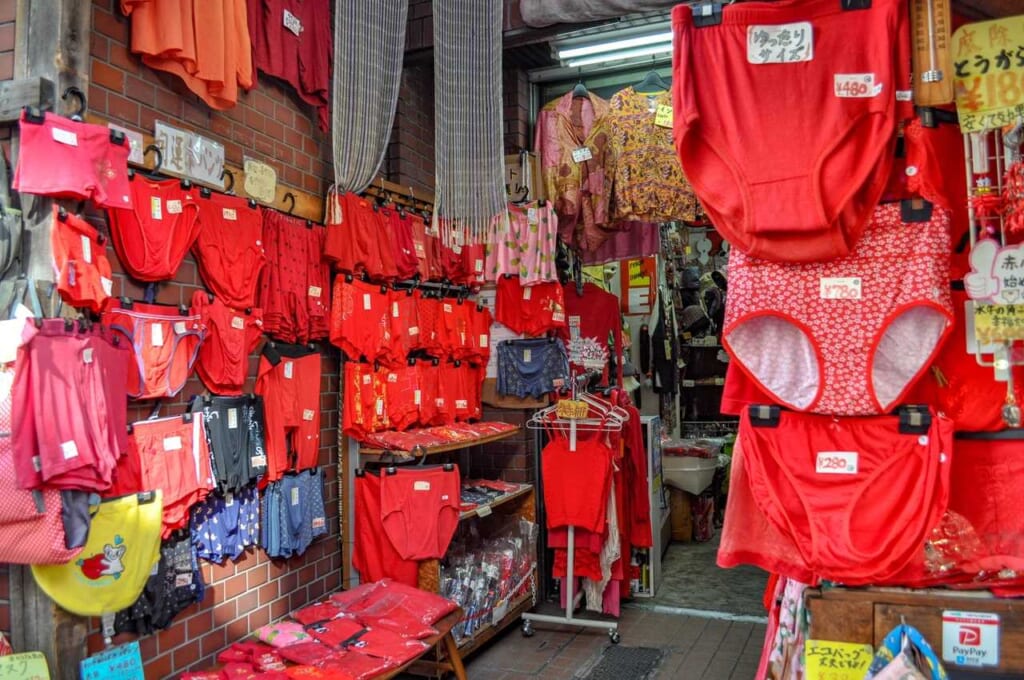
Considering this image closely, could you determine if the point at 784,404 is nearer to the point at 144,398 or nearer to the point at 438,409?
the point at 144,398

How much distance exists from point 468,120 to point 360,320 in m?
1.24

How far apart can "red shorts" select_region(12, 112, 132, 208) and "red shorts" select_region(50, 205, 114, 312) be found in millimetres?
97

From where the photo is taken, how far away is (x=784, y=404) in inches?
88.7

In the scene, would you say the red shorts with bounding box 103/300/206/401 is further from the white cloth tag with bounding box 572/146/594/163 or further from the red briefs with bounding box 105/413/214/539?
the white cloth tag with bounding box 572/146/594/163

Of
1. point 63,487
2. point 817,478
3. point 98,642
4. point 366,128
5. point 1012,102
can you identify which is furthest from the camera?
point 366,128

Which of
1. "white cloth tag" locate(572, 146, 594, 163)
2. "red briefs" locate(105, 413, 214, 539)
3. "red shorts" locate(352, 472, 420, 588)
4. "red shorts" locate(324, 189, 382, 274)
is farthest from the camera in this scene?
"white cloth tag" locate(572, 146, 594, 163)

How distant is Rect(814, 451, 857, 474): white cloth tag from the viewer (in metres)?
2.16

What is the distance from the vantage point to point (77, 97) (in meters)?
2.91

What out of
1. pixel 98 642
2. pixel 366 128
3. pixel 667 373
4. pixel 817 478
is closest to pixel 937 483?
pixel 817 478

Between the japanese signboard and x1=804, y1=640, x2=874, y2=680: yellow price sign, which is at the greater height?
the japanese signboard

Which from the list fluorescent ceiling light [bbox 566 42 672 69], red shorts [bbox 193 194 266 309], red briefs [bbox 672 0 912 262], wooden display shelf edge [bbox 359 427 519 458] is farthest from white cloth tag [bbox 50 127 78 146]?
fluorescent ceiling light [bbox 566 42 672 69]

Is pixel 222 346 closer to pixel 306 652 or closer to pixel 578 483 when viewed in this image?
pixel 306 652

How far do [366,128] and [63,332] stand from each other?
1.93 meters

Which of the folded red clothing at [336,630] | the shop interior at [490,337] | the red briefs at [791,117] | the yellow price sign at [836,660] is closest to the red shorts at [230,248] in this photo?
the shop interior at [490,337]
